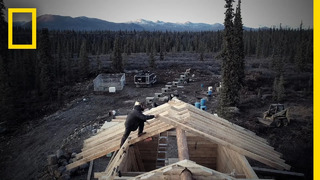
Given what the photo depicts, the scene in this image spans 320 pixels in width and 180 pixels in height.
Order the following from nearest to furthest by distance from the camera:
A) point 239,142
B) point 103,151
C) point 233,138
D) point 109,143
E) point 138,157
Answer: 1. point 103,151
2. point 239,142
3. point 233,138
4. point 109,143
5. point 138,157

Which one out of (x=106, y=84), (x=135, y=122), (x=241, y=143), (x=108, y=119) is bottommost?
(x=108, y=119)

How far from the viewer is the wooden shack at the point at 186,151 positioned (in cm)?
518

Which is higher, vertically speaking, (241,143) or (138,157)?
(241,143)

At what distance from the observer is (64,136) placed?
2153cm

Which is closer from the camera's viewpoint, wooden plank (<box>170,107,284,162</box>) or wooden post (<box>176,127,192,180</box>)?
wooden post (<box>176,127,192,180</box>)

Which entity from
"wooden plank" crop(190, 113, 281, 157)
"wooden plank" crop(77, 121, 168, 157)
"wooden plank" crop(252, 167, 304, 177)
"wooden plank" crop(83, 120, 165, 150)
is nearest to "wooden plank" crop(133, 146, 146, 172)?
"wooden plank" crop(83, 120, 165, 150)

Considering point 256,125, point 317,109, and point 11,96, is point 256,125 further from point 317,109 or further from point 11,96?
point 11,96

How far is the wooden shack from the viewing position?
518 cm

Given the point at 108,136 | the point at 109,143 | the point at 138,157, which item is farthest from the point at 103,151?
the point at 138,157

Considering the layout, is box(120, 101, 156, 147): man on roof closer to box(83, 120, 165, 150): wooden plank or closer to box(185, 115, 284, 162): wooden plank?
box(83, 120, 165, 150): wooden plank

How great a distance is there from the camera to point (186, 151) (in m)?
6.55

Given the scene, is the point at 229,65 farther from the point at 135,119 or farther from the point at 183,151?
the point at 183,151

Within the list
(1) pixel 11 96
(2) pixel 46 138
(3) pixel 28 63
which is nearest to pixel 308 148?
(2) pixel 46 138

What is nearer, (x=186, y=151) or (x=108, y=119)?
(x=186, y=151)
